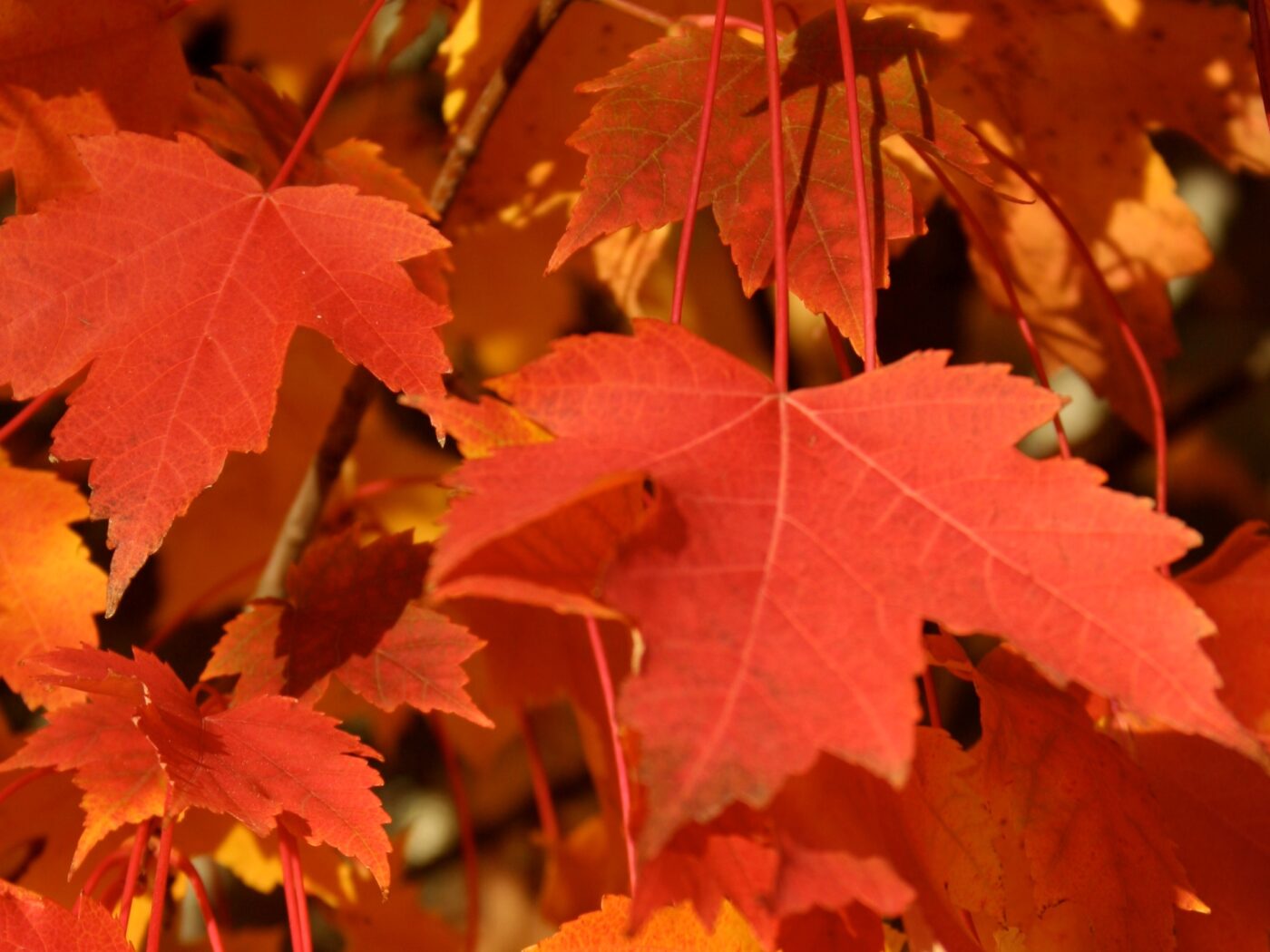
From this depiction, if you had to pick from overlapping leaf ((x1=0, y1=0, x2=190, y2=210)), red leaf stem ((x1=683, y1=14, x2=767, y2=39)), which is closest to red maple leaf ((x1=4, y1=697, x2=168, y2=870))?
overlapping leaf ((x1=0, y1=0, x2=190, y2=210))

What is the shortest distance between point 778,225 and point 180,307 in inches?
9.5

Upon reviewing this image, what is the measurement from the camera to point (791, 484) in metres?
0.35

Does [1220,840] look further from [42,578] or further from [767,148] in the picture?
[42,578]

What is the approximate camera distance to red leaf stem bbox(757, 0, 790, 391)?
1.32 feet

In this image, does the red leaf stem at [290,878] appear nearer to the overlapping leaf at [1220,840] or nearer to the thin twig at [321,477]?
the thin twig at [321,477]

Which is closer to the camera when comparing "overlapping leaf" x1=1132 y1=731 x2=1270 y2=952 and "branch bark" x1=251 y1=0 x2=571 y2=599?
"overlapping leaf" x1=1132 y1=731 x2=1270 y2=952

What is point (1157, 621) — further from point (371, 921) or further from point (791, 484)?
point (371, 921)

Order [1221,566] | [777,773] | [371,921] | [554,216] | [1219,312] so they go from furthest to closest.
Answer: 1. [1219,312]
2. [371,921]
3. [554,216]
4. [1221,566]
5. [777,773]

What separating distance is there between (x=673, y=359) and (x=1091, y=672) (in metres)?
0.16

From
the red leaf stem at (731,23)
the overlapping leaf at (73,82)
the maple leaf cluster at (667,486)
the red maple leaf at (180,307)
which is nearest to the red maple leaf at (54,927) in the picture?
the maple leaf cluster at (667,486)

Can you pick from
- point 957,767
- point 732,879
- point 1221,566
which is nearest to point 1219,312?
point 1221,566

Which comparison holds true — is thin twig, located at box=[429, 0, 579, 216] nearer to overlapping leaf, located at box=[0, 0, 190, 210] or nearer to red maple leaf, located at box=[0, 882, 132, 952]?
overlapping leaf, located at box=[0, 0, 190, 210]

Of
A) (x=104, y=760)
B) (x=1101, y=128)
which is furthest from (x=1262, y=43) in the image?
(x=104, y=760)

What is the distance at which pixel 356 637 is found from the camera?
Result: 55 cm
